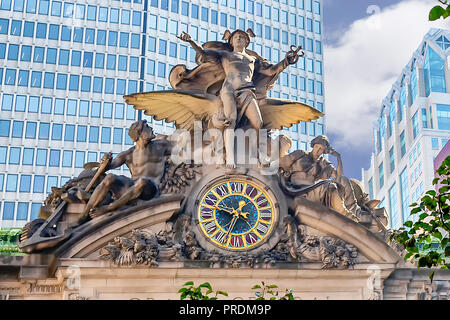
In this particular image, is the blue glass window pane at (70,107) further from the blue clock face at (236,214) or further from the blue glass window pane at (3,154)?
the blue clock face at (236,214)

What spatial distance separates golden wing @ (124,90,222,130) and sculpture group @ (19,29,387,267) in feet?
0.10

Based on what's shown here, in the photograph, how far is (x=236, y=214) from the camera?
2791cm

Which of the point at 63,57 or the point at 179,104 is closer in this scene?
the point at 179,104

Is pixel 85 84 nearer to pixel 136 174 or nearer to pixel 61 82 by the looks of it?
pixel 61 82

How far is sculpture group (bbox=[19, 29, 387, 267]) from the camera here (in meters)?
27.2

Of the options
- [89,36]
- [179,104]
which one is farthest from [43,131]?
[179,104]

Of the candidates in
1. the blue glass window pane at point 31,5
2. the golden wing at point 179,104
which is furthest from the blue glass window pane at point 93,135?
the golden wing at point 179,104

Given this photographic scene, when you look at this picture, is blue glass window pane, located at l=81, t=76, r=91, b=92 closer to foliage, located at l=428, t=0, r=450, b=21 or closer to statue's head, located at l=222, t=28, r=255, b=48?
statue's head, located at l=222, t=28, r=255, b=48

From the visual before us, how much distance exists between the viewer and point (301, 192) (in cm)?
2838

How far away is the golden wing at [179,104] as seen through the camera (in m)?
29.4

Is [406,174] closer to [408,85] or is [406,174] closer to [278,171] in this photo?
[408,85]

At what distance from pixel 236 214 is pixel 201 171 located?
159cm

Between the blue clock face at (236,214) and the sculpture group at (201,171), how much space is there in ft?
0.81
